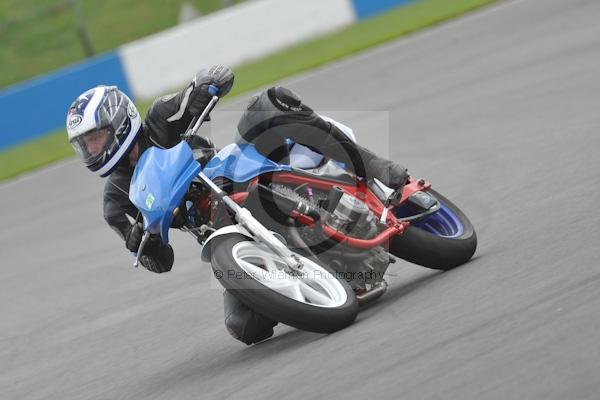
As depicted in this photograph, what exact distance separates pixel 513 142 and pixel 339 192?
4.13 meters

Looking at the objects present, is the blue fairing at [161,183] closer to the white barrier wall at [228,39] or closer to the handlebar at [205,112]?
the handlebar at [205,112]

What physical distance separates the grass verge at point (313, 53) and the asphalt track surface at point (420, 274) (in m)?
0.93

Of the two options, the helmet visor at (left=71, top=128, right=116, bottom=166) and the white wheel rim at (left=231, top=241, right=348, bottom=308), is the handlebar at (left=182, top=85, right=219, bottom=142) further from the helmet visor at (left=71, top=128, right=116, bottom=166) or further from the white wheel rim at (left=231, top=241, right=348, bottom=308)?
the white wheel rim at (left=231, top=241, right=348, bottom=308)

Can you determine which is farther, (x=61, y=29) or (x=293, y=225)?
(x=61, y=29)

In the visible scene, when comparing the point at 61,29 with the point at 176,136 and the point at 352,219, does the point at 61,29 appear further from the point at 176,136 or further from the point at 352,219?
the point at 352,219

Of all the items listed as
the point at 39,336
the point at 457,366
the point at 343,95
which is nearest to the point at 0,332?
the point at 39,336

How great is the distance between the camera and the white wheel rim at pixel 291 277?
5.52m

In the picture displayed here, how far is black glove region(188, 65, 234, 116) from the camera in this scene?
20.0ft

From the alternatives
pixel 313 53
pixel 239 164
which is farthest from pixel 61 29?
pixel 239 164

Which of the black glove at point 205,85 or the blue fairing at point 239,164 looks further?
the black glove at point 205,85

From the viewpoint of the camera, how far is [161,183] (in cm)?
560

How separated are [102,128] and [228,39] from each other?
13.9 metres

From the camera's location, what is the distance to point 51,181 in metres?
14.8

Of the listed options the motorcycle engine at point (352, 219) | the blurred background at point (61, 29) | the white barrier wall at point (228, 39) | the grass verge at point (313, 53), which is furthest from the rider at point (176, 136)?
the blurred background at point (61, 29)
